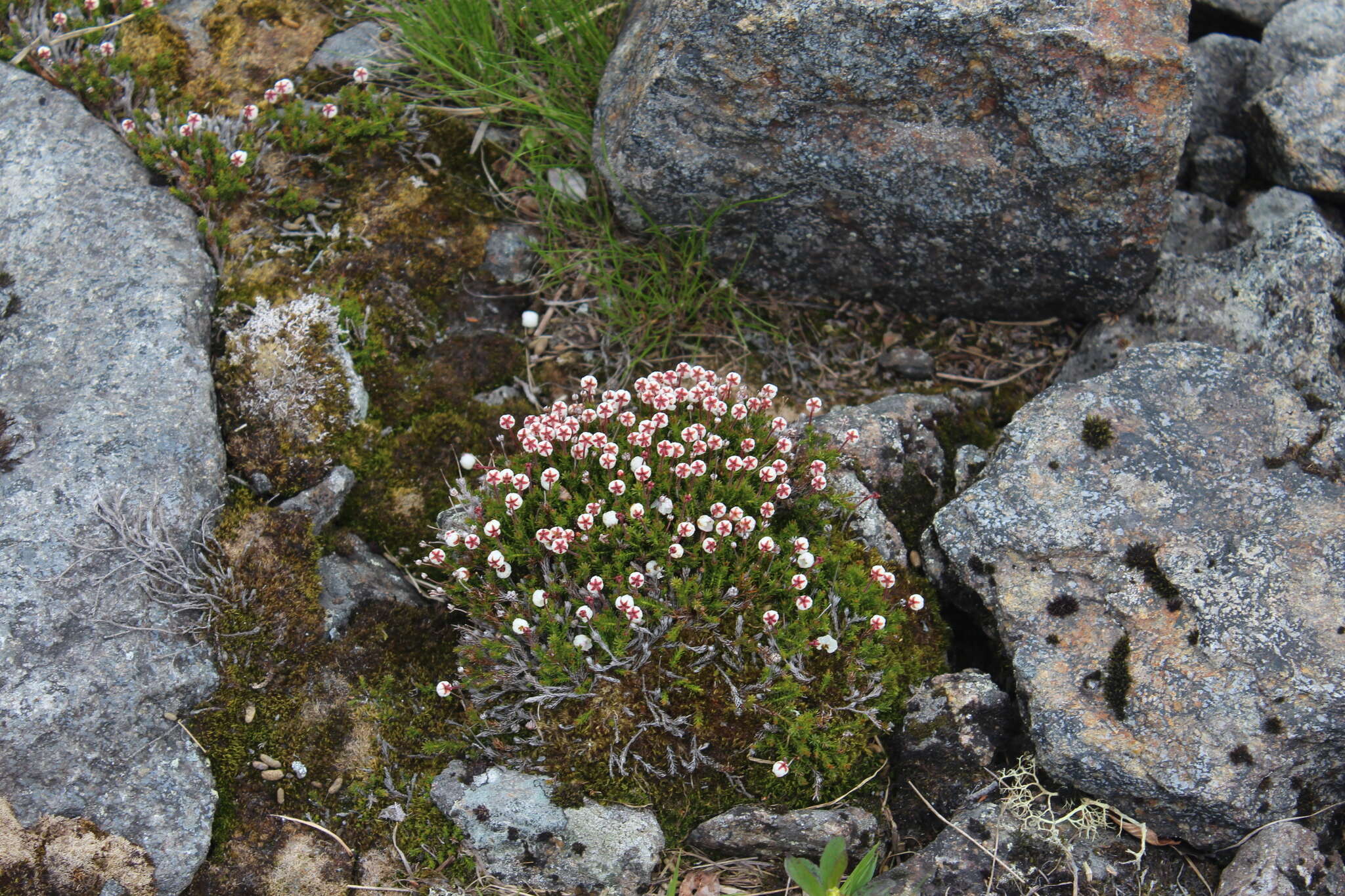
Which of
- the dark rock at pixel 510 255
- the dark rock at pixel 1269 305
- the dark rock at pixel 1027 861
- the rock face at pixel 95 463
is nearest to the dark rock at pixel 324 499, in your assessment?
the rock face at pixel 95 463

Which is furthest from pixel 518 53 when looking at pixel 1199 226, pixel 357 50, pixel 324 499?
pixel 1199 226

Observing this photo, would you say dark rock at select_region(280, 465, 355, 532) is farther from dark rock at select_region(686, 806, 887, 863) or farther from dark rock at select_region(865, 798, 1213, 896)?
dark rock at select_region(865, 798, 1213, 896)

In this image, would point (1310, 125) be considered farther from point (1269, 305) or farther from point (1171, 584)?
point (1171, 584)

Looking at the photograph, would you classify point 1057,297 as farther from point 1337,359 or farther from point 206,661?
point 206,661

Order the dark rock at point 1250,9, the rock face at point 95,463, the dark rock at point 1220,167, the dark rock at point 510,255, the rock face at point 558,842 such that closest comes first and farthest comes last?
the rock face at point 95,463 → the rock face at point 558,842 → the dark rock at point 510,255 → the dark rock at point 1220,167 → the dark rock at point 1250,9

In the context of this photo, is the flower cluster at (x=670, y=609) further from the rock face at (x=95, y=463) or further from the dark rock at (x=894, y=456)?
the rock face at (x=95, y=463)

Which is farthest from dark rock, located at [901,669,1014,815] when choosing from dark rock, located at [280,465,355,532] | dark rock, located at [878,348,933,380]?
dark rock, located at [280,465,355,532]
